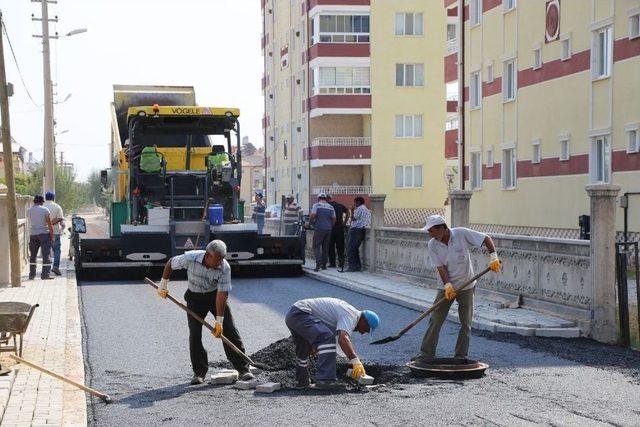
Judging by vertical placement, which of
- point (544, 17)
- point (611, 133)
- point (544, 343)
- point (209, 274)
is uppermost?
point (544, 17)

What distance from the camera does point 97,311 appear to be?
1688cm

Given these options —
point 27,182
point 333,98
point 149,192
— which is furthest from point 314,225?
point 27,182

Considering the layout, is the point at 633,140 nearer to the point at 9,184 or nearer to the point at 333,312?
the point at 9,184

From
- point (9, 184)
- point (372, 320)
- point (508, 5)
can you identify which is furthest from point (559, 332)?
point (508, 5)

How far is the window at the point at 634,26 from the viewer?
83.3ft

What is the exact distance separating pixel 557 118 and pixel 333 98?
29.8 m

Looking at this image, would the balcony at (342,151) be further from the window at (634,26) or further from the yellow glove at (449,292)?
the yellow glove at (449,292)

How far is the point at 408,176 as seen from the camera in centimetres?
5925

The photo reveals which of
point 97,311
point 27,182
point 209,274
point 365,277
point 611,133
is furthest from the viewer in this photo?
point 27,182

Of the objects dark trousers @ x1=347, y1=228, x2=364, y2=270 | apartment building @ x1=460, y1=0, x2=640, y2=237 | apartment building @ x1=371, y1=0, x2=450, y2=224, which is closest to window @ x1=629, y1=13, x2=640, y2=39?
apartment building @ x1=460, y1=0, x2=640, y2=237

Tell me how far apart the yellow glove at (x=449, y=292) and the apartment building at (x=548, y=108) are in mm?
14746

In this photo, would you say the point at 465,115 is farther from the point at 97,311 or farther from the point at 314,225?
the point at 97,311

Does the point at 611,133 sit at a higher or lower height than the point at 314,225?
higher

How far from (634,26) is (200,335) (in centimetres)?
1803
